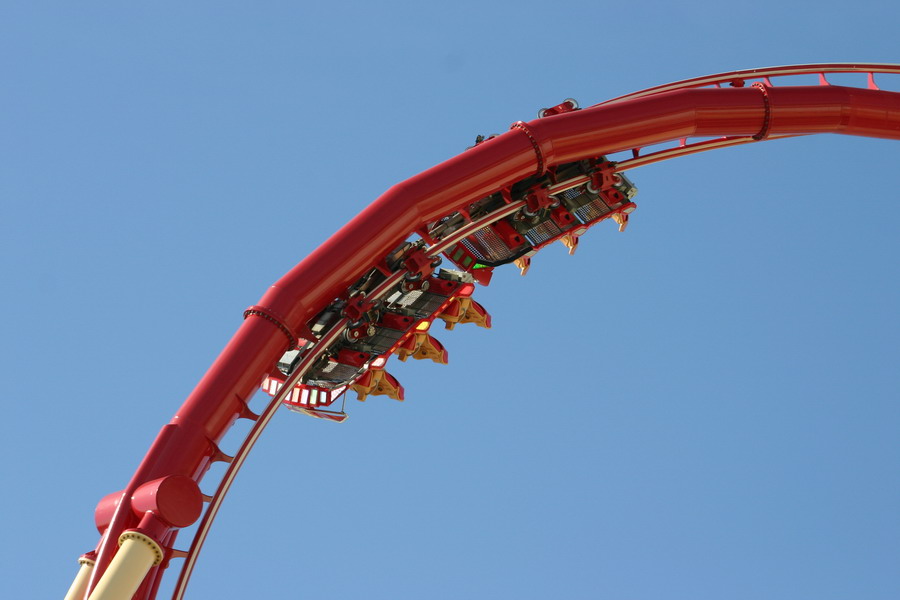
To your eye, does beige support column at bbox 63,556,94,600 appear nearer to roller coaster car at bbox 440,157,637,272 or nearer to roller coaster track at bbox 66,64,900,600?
roller coaster track at bbox 66,64,900,600

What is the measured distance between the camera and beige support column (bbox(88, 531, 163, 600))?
68.8ft

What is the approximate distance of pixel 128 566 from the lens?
21359 mm

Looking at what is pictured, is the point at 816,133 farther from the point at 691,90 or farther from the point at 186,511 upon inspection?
the point at 186,511

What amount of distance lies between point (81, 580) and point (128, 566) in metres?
1.52

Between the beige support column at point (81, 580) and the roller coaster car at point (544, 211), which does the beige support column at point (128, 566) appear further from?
the roller coaster car at point (544, 211)

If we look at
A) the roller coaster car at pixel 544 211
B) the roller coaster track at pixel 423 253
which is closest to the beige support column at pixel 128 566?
the roller coaster track at pixel 423 253

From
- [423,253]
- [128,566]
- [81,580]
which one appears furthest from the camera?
[423,253]

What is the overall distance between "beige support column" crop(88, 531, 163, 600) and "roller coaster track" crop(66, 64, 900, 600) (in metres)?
0.05

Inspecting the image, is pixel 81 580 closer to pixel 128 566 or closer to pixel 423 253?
pixel 128 566

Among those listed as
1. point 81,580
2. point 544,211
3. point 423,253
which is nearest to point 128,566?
point 81,580

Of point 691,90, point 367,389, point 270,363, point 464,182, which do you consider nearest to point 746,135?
point 691,90

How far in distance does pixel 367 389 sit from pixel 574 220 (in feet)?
18.8

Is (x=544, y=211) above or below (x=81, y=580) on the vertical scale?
above

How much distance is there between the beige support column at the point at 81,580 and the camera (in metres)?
22.2
